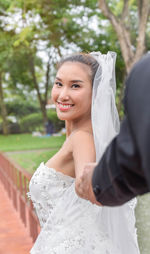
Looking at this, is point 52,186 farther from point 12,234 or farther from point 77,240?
point 12,234

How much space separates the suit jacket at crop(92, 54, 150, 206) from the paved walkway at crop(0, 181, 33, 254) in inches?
151

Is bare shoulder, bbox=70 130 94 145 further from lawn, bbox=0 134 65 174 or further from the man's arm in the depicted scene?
lawn, bbox=0 134 65 174

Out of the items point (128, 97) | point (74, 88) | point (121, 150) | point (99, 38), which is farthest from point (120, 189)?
point (99, 38)

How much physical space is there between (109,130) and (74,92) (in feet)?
0.82

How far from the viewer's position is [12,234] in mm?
5371

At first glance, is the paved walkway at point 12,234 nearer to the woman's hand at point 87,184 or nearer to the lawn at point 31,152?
the lawn at point 31,152

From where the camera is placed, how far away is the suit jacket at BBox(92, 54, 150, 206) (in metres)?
0.96

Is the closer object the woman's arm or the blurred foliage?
the woman's arm

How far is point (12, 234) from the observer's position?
5.37 metres

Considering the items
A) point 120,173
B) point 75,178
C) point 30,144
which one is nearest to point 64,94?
point 75,178

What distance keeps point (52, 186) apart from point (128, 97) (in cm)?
100

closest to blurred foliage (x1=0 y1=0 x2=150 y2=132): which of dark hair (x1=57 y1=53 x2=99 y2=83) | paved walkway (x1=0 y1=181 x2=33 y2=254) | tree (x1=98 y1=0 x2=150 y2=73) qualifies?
tree (x1=98 y1=0 x2=150 y2=73)

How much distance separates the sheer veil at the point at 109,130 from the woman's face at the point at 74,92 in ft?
0.16

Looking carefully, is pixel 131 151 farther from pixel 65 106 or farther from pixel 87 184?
pixel 65 106
